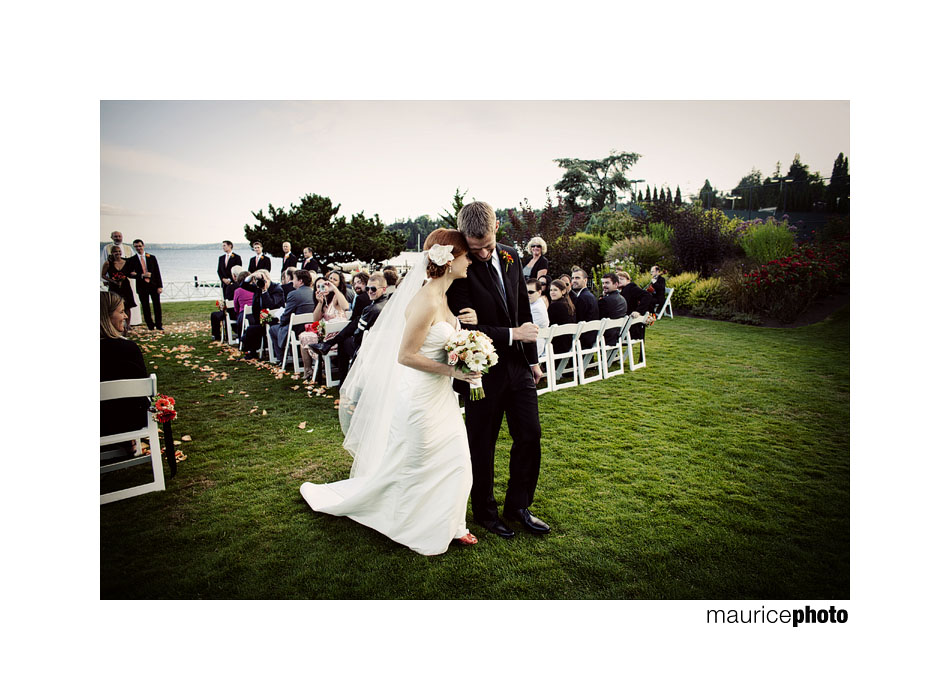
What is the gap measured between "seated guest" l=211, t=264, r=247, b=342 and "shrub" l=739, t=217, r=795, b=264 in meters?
8.79

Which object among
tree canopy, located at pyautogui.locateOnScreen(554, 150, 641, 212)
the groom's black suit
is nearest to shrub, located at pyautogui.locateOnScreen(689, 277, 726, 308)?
tree canopy, located at pyautogui.locateOnScreen(554, 150, 641, 212)

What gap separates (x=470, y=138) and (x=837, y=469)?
13.5 feet

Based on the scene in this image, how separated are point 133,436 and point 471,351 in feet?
9.00

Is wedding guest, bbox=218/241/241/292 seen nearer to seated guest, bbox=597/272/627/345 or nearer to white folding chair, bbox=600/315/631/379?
seated guest, bbox=597/272/627/345

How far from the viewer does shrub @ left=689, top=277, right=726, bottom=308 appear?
1162 centimetres

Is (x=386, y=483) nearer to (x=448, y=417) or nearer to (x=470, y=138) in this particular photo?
(x=448, y=417)

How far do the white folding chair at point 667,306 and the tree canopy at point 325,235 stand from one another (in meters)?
7.83

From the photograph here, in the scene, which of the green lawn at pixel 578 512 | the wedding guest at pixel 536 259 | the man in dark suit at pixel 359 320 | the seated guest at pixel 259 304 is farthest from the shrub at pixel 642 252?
the seated guest at pixel 259 304

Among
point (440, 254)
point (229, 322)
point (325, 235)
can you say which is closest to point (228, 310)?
point (229, 322)

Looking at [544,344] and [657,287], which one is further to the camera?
[657,287]

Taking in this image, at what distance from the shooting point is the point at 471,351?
105 inches

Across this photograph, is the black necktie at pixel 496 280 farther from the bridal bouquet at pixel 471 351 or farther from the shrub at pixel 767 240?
the shrub at pixel 767 240

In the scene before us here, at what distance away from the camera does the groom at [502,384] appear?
3049 mm

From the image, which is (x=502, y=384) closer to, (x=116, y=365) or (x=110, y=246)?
(x=110, y=246)
